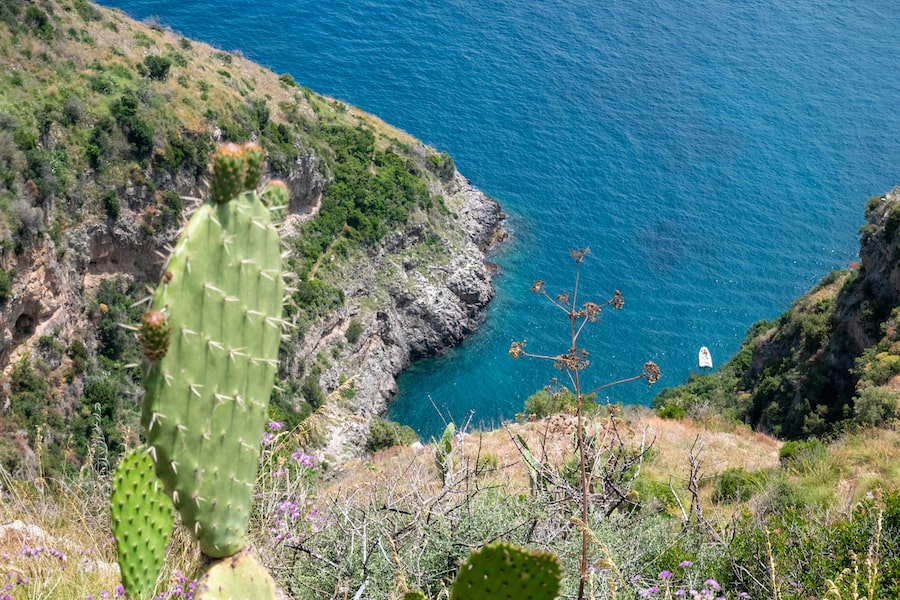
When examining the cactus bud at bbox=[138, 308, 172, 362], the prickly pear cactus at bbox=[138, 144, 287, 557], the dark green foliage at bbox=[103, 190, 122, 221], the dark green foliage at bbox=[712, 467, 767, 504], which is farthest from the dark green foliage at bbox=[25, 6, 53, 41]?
the cactus bud at bbox=[138, 308, 172, 362]

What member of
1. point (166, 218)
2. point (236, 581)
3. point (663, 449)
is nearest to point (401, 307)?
point (166, 218)

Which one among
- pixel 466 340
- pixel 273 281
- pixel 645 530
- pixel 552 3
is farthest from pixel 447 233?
pixel 273 281

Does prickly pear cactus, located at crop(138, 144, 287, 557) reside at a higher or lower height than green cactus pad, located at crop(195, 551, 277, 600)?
higher

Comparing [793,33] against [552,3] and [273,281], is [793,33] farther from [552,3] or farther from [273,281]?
[273,281]

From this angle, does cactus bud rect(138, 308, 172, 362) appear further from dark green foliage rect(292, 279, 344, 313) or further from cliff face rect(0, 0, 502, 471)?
dark green foliage rect(292, 279, 344, 313)

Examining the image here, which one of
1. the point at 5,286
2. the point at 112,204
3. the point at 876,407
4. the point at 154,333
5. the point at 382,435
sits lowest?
the point at 382,435

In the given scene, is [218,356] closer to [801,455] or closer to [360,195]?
[801,455]
